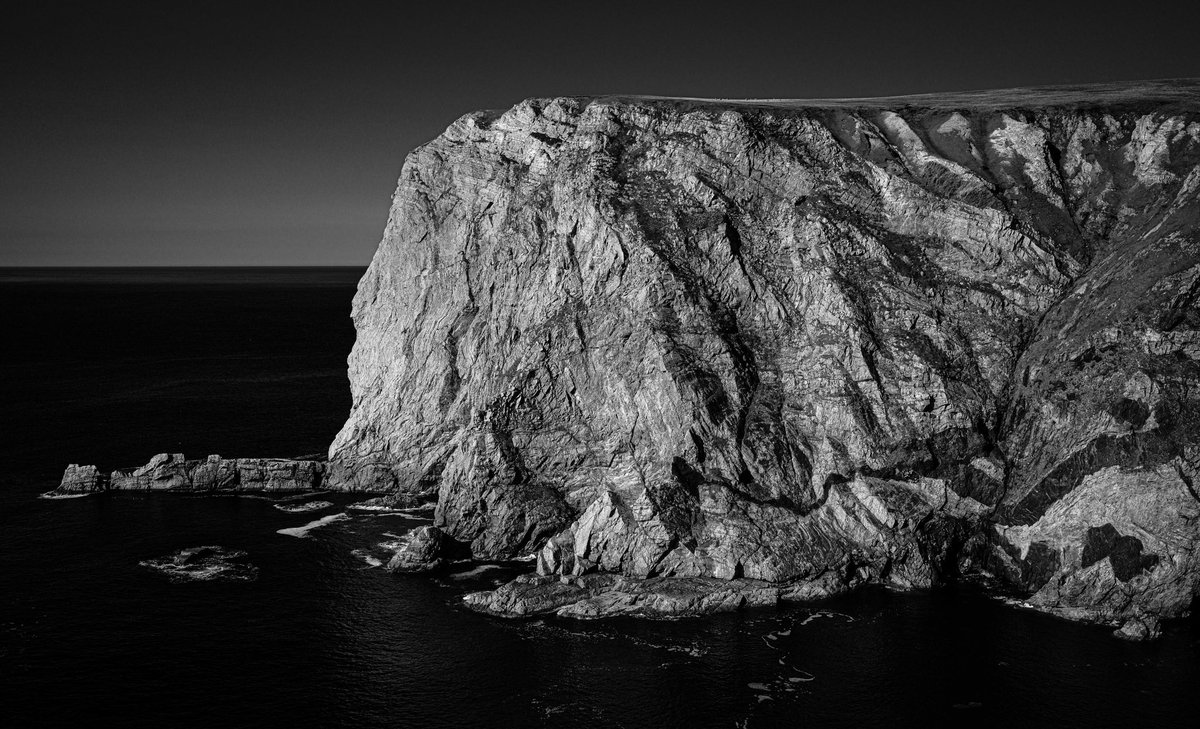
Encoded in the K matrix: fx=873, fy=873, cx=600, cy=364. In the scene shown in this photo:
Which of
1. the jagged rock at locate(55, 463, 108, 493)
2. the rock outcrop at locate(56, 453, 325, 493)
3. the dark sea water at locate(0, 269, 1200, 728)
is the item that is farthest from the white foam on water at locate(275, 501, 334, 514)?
the jagged rock at locate(55, 463, 108, 493)

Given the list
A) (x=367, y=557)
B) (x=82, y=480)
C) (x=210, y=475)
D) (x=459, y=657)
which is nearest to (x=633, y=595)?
(x=459, y=657)

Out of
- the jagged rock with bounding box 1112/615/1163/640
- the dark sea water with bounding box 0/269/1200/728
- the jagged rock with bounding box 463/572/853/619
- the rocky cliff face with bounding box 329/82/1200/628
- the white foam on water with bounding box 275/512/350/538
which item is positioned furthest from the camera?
the white foam on water with bounding box 275/512/350/538

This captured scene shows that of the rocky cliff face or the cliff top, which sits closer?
the rocky cliff face

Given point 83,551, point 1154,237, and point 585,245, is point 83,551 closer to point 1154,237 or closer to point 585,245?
point 585,245

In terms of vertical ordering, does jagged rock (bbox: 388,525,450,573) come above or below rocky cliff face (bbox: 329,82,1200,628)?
below

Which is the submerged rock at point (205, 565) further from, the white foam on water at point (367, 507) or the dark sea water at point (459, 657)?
the white foam on water at point (367, 507)

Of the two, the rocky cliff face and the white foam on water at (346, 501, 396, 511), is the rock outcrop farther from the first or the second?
the white foam on water at (346, 501, 396, 511)
